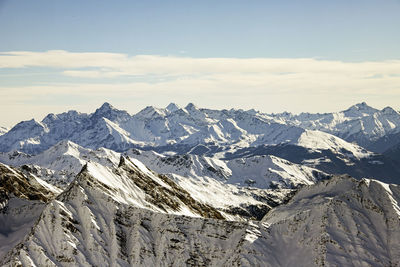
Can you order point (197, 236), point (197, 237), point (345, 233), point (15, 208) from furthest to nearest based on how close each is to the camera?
1. point (15, 208)
2. point (197, 236)
3. point (197, 237)
4. point (345, 233)

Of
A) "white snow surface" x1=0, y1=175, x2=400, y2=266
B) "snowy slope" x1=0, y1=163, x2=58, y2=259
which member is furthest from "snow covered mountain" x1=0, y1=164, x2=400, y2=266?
→ "snowy slope" x1=0, y1=163, x2=58, y2=259

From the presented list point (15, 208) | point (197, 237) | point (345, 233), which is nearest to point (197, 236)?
point (197, 237)

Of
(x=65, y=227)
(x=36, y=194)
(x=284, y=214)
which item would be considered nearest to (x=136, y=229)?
(x=65, y=227)

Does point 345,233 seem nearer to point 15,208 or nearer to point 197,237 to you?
point 197,237

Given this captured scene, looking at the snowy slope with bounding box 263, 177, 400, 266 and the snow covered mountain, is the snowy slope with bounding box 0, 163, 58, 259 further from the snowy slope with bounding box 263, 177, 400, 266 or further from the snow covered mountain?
the snowy slope with bounding box 263, 177, 400, 266

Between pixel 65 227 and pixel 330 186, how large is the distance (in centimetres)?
9684

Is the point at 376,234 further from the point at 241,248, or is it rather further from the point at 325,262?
the point at 241,248

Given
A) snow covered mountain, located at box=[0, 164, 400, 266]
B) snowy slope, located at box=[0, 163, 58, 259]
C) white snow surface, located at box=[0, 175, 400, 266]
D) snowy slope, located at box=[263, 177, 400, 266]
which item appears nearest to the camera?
white snow surface, located at box=[0, 175, 400, 266]

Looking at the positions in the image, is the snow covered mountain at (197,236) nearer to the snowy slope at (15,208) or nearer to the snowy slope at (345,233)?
the snowy slope at (345,233)

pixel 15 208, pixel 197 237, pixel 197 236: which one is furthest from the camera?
pixel 15 208

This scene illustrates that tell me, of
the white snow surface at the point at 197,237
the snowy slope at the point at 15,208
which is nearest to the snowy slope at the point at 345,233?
the white snow surface at the point at 197,237

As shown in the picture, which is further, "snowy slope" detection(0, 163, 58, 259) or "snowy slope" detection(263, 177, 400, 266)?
"snowy slope" detection(0, 163, 58, 259)

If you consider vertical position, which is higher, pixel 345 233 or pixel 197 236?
pixel 345 233

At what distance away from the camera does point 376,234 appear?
469 feet
